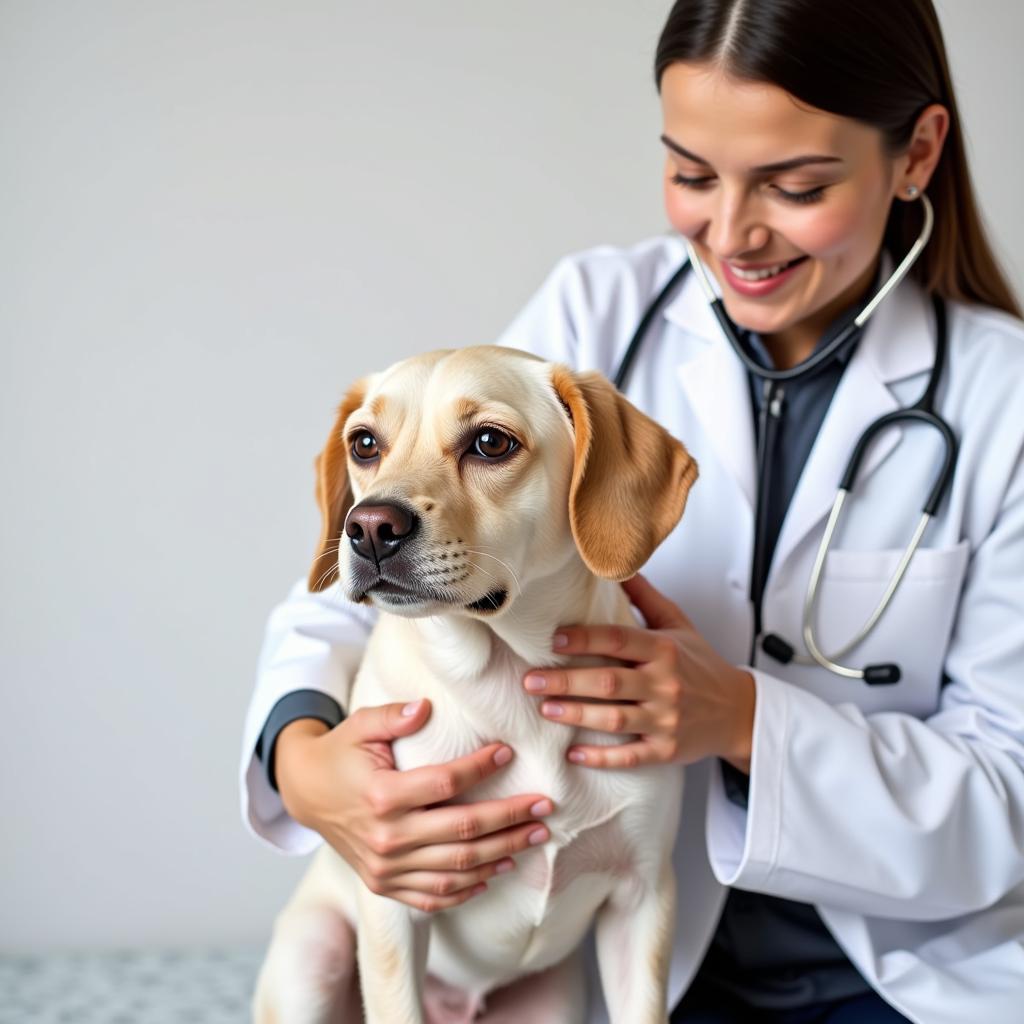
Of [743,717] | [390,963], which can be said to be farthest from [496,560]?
[390,963]

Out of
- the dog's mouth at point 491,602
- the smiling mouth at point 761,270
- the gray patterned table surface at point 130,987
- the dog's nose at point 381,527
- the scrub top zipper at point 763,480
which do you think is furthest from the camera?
the gray patterned table surface at point 130,987

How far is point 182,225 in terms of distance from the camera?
2424mm

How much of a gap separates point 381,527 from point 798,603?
0.80m

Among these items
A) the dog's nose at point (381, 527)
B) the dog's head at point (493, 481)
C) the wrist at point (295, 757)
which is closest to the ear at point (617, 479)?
the dog's head at point (493, 481)

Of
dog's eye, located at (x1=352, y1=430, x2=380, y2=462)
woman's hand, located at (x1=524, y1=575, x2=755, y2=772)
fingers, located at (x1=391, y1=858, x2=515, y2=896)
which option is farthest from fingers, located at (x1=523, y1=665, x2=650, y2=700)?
dog's eye, located at (x1=352, y1=430, x2=380, y2=462)

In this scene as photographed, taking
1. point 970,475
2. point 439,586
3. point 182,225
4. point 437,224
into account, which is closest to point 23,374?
point 182,225

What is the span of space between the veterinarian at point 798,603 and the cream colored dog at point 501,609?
0.14 ft

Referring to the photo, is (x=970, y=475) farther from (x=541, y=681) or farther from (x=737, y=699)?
(x=541, y=681)

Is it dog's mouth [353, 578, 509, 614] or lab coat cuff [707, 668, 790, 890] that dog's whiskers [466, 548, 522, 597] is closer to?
dog's mouth [353, 578, 509, 614]

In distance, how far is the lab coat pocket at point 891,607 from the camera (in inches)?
68.3

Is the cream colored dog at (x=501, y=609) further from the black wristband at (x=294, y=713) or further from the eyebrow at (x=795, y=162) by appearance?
the eyebrow at (x=795, y=162)

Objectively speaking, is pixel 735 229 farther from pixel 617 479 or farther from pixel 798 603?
pixel 798 603

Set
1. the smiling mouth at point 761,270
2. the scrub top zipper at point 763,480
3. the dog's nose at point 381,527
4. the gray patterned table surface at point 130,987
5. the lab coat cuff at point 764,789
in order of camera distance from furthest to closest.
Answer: the gray patterned table surface at point 130,987, the scrub top zipper at point 763,480, the smiling mouth at point 761,270, the lab coat cuff at point 764,789, the dog's nose at point 381,527

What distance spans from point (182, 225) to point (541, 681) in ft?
4.90
